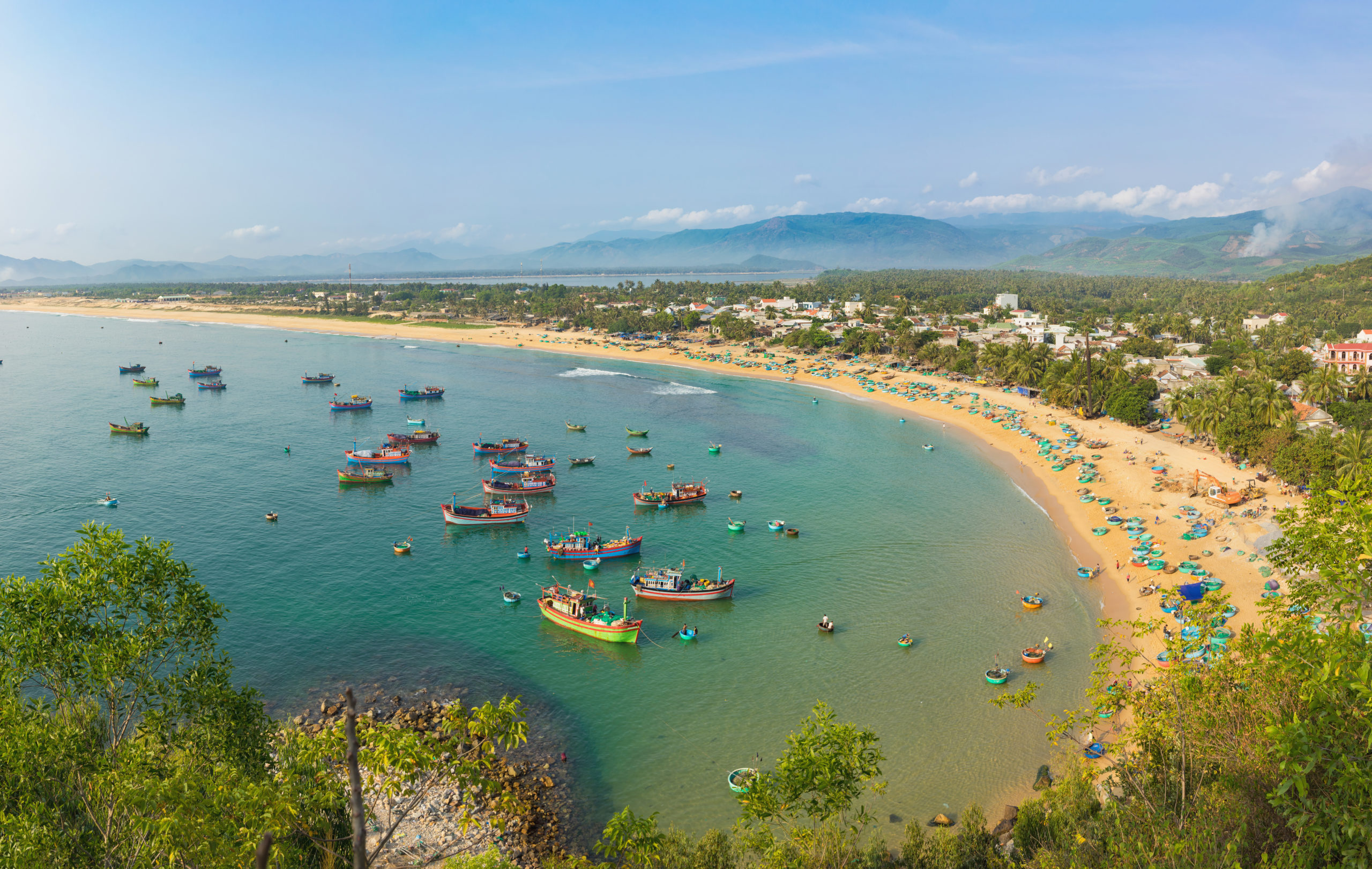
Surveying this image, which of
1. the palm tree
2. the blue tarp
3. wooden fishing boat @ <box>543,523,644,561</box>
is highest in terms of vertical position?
the palm tree

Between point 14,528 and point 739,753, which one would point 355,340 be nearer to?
point 14,528

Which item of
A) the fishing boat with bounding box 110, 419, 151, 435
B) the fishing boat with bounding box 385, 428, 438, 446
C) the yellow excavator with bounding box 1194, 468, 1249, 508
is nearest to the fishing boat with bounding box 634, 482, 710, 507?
the fishing boat with bounding box 385, 428, 438, 446

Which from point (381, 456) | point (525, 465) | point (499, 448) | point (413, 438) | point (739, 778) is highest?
point (413, 438)

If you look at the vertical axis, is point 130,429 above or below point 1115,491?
above

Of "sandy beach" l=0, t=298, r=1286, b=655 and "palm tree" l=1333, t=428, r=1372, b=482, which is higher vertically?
"palm tree" l=1333, t=428, r=1372, b=482

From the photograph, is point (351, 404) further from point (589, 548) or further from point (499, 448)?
point (589, 548)

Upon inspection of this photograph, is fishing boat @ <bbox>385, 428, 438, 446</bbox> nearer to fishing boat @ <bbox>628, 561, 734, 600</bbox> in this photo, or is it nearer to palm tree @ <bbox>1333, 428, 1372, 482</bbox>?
fishing boat @ <bbox>628, 561, 734, 600</bbox>

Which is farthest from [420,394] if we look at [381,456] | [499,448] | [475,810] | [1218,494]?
[1218,494]
